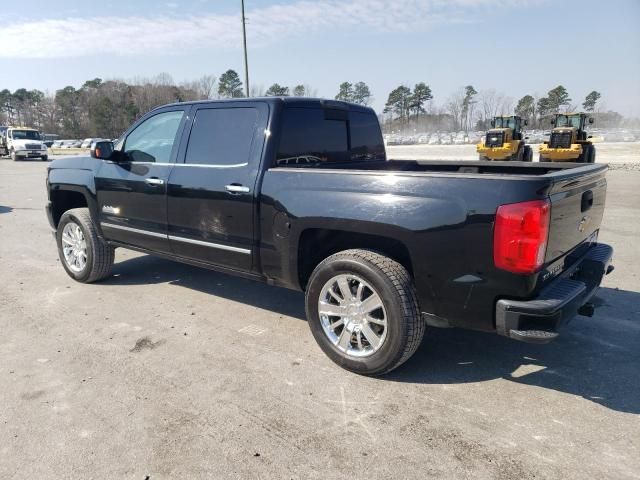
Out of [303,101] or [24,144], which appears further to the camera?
[24,144]

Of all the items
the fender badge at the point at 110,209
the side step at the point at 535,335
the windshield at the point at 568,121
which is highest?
the windshield at the point at 568,121

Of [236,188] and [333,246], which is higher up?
[236,188]

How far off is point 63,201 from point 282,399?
4303 millimetres

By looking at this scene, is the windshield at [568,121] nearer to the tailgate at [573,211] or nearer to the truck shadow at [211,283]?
the tailgate at [573,211]

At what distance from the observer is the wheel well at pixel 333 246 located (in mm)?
3295

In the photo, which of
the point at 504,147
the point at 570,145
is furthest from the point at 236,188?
the point at 504,147

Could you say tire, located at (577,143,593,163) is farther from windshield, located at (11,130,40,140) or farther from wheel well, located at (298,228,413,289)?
windshield, located at (11,130,40,140)

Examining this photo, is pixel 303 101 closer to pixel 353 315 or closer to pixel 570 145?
pixel 353 315

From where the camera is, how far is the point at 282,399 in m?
3.04

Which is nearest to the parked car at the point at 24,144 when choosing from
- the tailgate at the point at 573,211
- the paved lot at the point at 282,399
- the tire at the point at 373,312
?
the paved lot at the point at 282,399

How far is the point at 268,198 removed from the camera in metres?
3.62

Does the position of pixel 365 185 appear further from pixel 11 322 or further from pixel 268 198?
pixel 11 322

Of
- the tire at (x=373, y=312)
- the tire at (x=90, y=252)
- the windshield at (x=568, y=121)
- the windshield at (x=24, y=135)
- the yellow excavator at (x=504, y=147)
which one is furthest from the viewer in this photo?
the windshield at (x=24, y=135)

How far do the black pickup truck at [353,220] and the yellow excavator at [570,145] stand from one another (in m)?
16.0
